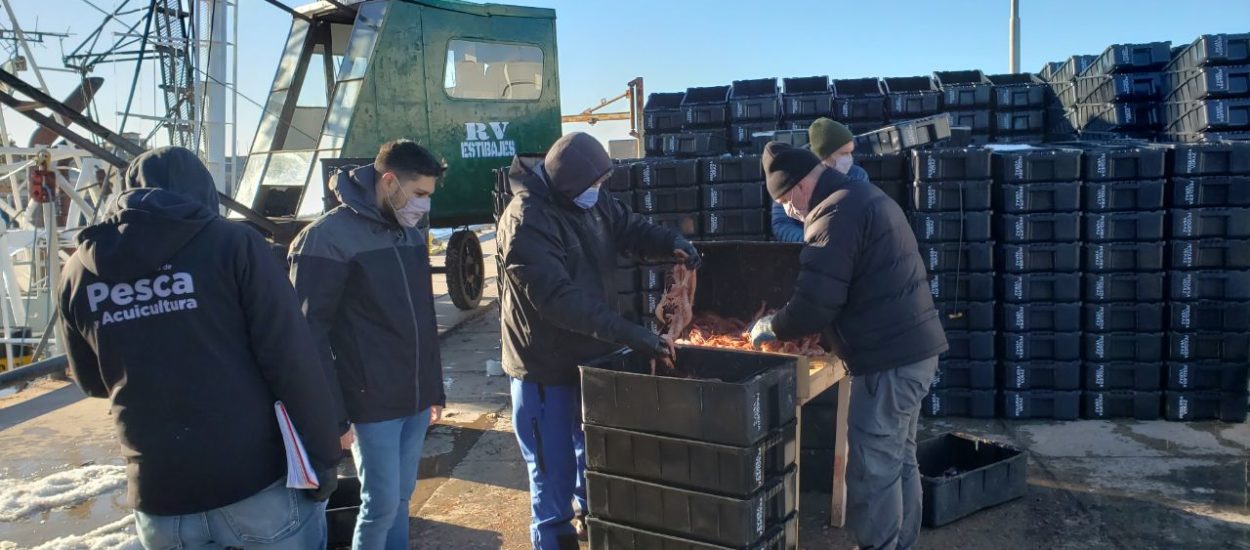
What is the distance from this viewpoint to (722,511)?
11.1 feet

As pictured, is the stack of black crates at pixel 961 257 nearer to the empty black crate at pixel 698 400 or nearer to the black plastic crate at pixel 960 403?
the black plastic crate at pixel 960 403

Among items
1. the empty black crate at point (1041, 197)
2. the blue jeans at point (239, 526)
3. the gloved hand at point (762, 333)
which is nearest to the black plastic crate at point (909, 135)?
the empty black crate at point (1041, 197)

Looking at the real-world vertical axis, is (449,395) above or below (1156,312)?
below

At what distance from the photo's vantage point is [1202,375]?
657 centimetres

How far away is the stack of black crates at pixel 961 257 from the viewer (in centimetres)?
665

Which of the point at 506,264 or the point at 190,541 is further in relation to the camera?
the point at 506,264

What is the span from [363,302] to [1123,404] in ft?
19.8

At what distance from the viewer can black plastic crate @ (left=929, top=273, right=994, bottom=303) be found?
672cm

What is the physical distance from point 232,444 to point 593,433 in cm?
158

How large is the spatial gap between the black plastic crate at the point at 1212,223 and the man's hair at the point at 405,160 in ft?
19.1

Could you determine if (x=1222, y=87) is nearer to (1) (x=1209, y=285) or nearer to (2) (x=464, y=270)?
(1) (x=1209, y=285)

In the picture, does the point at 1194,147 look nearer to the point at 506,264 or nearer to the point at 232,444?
the point at 506,264

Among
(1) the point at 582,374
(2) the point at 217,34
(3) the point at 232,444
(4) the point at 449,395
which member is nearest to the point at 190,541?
(3) the point at 232,444

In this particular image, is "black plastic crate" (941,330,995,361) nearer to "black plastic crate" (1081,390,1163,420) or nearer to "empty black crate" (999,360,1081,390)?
"empty black crate" (999,360,1081,390)
